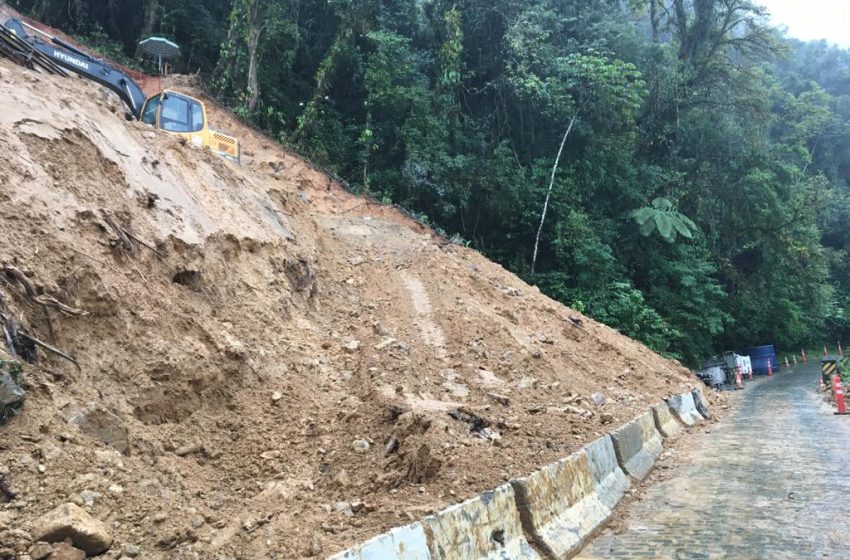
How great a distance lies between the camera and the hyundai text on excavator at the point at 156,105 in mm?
11047

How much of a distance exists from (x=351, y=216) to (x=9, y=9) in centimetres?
1417

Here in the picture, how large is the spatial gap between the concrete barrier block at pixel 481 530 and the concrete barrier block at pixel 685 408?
776cm

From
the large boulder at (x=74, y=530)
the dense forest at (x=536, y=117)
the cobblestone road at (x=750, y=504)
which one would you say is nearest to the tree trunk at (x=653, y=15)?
the dense forest at (x=536, y=117)

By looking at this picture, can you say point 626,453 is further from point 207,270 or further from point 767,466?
point 207,270

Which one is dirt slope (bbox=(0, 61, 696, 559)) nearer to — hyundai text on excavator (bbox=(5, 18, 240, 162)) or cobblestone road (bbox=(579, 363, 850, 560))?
cobblestone road (bbox=(579, 363, 850, 560))

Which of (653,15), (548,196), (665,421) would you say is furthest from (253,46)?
(653,15)

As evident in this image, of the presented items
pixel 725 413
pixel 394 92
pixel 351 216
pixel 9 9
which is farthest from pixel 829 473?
pixel 9 9

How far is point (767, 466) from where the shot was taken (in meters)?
8.27

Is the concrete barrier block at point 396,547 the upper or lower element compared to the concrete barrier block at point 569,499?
upper

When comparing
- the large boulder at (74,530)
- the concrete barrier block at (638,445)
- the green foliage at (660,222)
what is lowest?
the concrete barrier block at (638,445)

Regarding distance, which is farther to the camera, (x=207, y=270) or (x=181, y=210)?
(x=181, y=210)

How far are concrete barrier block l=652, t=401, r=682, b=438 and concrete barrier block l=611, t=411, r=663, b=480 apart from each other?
470 millimetres

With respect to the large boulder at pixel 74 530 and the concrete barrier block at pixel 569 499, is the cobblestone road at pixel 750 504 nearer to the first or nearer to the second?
the concrete barrier block at pixel 569 499

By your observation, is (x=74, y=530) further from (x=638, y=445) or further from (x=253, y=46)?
(x=253, y=46)
